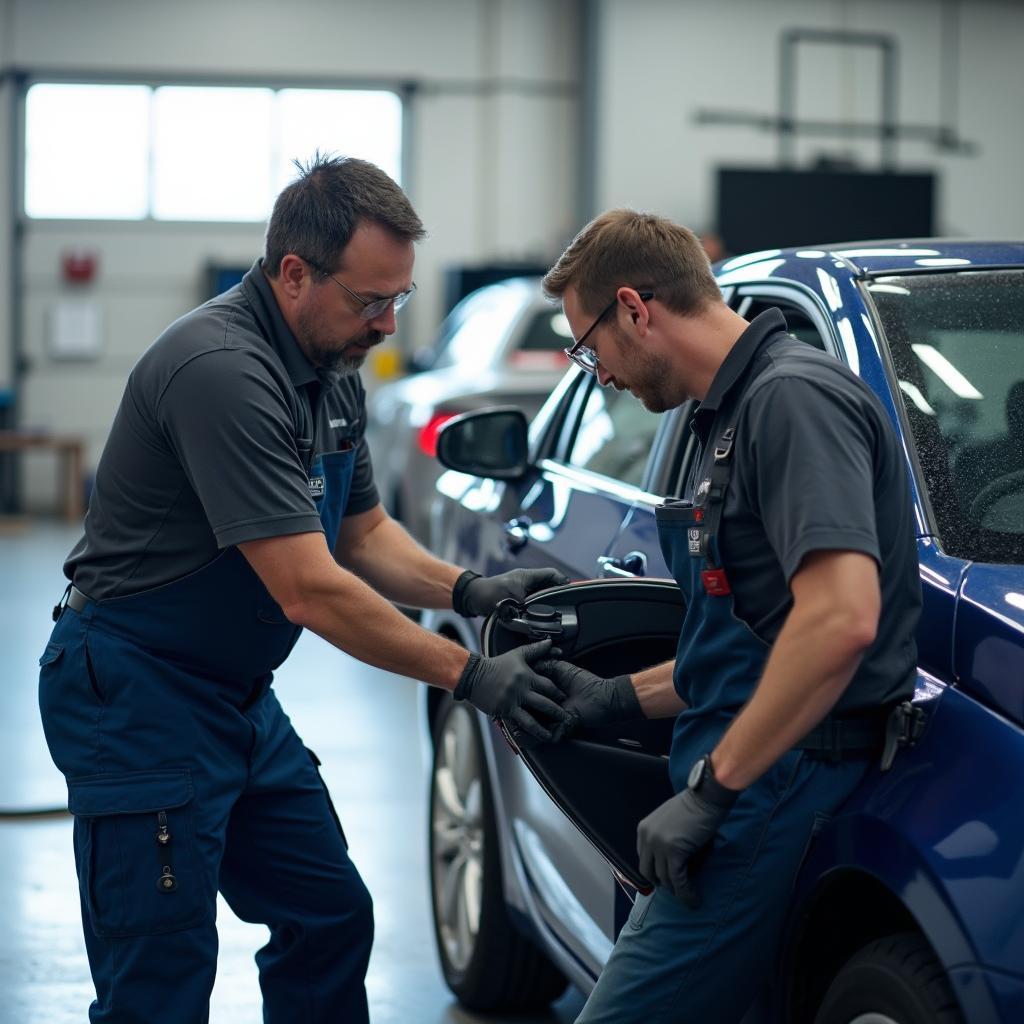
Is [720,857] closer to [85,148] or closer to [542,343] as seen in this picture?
[542,343]

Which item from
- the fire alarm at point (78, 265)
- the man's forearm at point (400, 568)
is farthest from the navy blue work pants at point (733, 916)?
the fire alarm at point (78, 265)

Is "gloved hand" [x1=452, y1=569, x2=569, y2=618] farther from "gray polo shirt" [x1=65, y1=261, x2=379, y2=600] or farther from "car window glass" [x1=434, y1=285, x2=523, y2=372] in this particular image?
"car window glass" [x1=434, y1=285, x2=523, y2=372]

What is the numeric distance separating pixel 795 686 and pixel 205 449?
3.36 feet

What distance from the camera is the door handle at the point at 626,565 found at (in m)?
Result: 2.62

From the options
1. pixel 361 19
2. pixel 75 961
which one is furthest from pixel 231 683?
pixel 361 19

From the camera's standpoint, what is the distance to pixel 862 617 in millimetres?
1691

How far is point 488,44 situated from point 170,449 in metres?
12.8

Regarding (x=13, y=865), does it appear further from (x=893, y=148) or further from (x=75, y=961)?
(x=893, y=148)

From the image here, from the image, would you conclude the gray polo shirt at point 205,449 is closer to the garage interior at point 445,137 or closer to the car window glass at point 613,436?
the car window glass at point 613,436

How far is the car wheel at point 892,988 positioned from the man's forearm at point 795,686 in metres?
0.27

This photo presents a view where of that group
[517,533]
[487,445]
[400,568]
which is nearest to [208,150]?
[487,445]

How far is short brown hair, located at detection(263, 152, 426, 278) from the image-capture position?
2.50 meters

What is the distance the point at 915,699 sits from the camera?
6.14ft

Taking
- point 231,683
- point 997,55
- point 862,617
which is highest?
point 997,55
